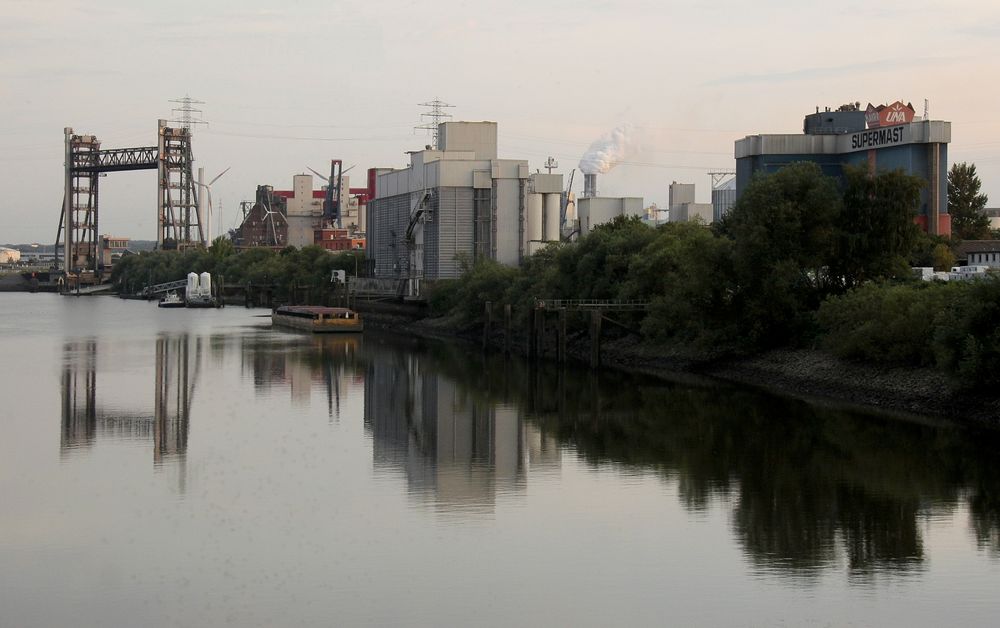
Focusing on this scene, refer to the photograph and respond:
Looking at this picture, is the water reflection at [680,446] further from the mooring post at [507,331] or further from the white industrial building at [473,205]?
the white industrial building at [473,205]

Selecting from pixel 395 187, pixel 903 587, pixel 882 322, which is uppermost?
pixel 395 187

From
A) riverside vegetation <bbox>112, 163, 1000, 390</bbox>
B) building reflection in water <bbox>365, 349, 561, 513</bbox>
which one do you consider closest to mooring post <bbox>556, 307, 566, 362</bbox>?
riverside vegetation <bbox>112, 163, 1000, 390</bbox>

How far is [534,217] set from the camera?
2761 inches

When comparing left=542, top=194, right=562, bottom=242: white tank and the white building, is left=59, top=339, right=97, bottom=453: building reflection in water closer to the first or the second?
the white building

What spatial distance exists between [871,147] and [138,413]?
131 feet

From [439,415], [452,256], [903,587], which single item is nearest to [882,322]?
[439,415]

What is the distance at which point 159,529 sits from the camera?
1898 centimetres

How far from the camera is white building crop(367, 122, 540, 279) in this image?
228 feet

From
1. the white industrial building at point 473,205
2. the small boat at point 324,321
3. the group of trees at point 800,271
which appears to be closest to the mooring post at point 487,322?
the small boat at point 324,321

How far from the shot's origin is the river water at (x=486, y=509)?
15570mm

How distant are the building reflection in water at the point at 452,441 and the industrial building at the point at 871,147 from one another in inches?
788

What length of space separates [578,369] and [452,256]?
28182 millimetres

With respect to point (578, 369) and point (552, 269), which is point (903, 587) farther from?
point (552, 269)

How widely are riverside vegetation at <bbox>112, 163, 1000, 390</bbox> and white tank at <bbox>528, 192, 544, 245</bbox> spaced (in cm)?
1878
